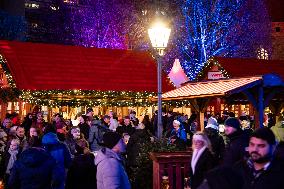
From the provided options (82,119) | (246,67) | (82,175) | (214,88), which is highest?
(246,67)

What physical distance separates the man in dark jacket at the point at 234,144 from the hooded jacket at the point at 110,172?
6.61 feet

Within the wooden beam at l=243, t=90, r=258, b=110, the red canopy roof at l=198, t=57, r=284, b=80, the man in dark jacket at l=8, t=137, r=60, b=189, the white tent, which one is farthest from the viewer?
the red canopy roof at l=198, t=57, r=284, b=80

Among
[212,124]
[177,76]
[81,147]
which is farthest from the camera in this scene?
[177,76]

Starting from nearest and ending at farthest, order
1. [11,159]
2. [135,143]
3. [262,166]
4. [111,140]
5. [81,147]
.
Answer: [262,166], [111,140], [81,147], [11,159], [135,143]

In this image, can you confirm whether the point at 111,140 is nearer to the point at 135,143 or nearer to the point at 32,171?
the point at 32,171

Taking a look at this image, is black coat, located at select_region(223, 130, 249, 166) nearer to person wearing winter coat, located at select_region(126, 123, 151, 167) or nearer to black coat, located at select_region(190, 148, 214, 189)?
black coat, located at select_region(190, 148, 214, 189)

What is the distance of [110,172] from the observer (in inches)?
231

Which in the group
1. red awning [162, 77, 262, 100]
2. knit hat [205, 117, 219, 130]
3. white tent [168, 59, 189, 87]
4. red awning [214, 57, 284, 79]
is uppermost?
red awning [214, 57, 284, 79]

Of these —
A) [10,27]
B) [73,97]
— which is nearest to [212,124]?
[73,97]

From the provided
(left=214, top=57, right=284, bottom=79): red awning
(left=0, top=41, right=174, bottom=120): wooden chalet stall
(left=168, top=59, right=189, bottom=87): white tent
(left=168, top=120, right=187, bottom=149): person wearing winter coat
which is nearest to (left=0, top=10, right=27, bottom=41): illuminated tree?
(left=0, top=41, right=174, bottom=120): wooden chalet stall

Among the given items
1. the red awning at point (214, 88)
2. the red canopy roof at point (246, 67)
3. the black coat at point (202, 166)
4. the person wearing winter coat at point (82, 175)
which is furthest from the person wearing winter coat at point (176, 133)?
the red canopy roof at point (246, 67)

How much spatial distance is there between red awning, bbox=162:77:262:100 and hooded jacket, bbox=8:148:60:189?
8.91 metres

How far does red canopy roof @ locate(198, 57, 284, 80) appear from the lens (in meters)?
30.2

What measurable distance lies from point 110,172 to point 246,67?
25993mm
